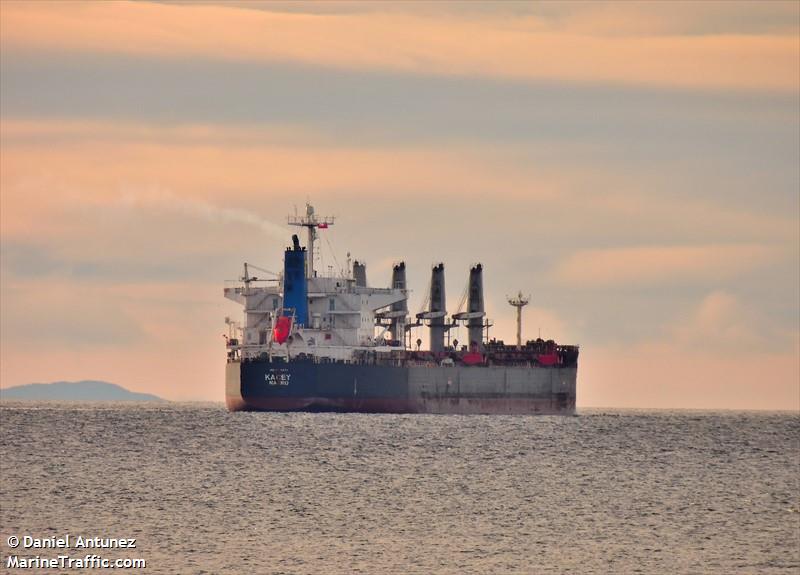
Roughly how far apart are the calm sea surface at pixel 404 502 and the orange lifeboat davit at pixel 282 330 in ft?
83.5

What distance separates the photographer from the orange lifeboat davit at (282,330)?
4906 inches

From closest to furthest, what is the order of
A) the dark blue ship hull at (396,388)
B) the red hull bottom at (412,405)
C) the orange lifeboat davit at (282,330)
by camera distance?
the dark blue ship hull at (396,388) → the red hull bottom at (412,405) → the orange lifeboat davit at (282,330)

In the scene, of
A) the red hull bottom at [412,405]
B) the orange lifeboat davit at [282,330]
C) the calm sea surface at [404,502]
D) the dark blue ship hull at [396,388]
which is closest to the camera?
the calm sea surface at [404,502]

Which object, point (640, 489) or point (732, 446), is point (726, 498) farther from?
point (732, 446)

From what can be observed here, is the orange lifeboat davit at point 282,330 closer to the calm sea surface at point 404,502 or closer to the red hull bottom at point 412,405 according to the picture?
the red hull bottom at point 412,405

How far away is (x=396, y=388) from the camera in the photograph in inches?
5059

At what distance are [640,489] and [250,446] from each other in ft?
85.8

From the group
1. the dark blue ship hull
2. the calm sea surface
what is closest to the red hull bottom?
the dark blue ship hull

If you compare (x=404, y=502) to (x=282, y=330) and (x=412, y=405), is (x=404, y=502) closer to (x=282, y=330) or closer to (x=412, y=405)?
(x=282, y=330)

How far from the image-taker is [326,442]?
8962 cm

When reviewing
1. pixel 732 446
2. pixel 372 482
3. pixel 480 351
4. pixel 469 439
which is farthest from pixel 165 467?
pixel 480 351

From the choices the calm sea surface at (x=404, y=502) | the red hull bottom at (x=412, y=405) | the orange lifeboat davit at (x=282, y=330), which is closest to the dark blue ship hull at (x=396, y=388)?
the red hull bottom at (x=412, y=405)

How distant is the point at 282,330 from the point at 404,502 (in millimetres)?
67577

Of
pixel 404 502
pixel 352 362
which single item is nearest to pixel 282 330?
pixel 352 362
